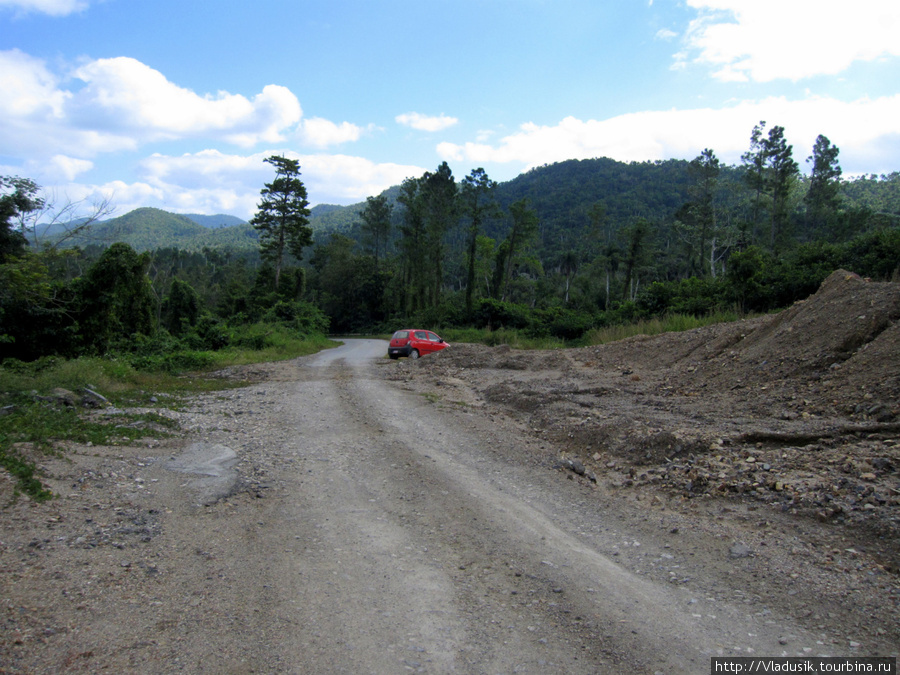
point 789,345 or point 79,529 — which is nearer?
point 79,529

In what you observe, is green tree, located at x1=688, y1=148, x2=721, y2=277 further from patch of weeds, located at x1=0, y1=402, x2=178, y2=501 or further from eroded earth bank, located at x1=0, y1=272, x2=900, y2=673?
patch of weeds, located at x1=0, y1=402, x2=178, y2=501

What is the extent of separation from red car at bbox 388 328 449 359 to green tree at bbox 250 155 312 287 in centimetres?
2525

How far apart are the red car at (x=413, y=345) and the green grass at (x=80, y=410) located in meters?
7.86

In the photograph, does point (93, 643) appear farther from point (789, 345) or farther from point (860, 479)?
point (789, 345)

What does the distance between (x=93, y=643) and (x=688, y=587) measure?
13.7ft

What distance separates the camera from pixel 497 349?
21281mm

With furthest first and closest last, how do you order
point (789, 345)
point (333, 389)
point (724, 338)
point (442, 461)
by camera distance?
point (333, 389) → point (724, 338) → point (789, 345) → point (442, 461)

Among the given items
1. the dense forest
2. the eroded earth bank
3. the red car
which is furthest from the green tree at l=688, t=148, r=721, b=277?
the eroded earth bank

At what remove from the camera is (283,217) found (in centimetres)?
4497

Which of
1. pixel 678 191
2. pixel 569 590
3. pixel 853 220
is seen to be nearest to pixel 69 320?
pixel 569 590

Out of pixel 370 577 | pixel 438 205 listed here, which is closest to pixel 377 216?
pixel 438 205

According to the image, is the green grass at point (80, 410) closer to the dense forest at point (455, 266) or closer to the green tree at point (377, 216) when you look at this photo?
the dense forest at point (455, 266)

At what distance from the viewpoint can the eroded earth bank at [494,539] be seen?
3131 millimetres

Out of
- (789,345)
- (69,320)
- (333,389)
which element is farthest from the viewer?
(69,320)
